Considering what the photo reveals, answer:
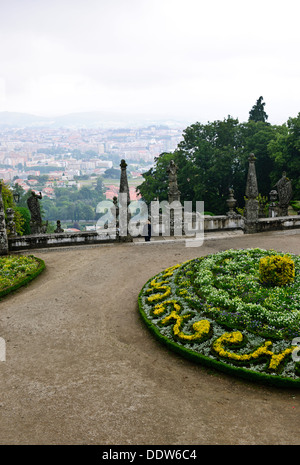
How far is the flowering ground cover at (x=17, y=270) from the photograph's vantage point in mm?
14891

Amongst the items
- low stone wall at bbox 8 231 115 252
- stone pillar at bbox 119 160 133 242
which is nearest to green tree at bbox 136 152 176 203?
stone pillar at bbox 119 160 133 242

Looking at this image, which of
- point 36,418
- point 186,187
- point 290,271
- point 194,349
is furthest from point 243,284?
point 186,187

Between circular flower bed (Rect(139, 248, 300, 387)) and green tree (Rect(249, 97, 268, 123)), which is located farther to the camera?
green tree (Rect(249, 97, 268, 123))

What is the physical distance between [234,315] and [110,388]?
416cm

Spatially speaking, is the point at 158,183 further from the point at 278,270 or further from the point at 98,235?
the point at 278,270

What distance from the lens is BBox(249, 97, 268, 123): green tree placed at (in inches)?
2158

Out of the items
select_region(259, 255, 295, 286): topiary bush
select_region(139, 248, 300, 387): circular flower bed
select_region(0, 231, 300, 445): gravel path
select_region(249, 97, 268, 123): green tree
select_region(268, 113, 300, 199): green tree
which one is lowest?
select_region(0, 231, 300, 445): gravel path

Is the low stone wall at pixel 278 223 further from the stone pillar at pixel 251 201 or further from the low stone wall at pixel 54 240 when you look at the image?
the low stone wall at pixel 54 240

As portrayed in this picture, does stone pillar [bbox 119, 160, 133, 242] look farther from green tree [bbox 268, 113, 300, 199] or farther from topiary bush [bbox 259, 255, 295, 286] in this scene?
green tree [bbox 268, 113, 300, 199]

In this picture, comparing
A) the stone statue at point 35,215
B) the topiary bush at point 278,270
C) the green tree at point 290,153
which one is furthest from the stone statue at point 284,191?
the green tree at point 290,153

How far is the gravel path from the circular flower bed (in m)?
0.39

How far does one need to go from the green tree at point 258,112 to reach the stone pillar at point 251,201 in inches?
1444

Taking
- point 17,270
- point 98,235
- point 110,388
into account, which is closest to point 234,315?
point 110,388

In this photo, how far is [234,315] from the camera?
1092 centimetres
